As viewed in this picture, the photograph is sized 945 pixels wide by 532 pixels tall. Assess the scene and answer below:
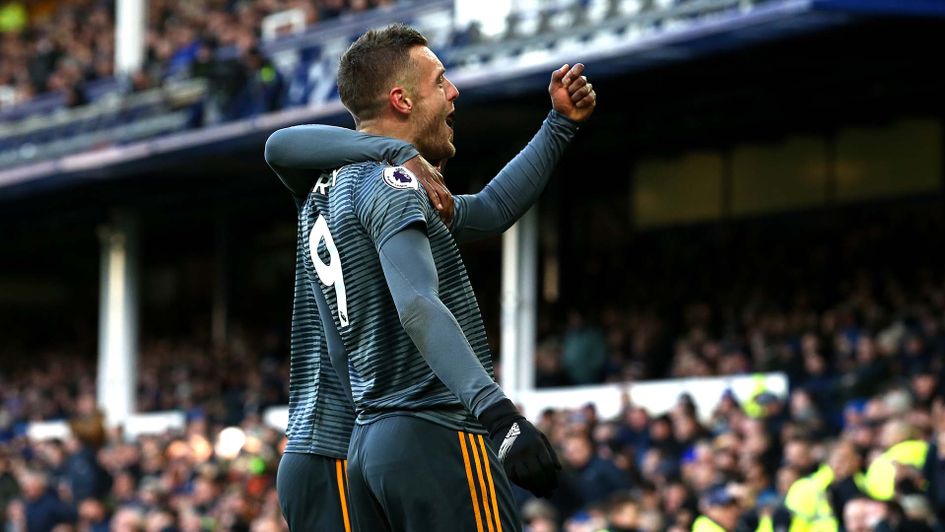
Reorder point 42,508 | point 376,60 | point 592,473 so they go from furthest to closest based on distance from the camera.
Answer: point 42,508 → point 592,473 → point 376,60

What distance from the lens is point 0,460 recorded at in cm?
1748

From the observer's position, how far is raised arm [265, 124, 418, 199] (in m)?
3.86

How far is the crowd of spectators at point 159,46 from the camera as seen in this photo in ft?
58.2

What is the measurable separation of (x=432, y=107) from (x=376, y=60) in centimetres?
16

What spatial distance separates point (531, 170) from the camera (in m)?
4.25

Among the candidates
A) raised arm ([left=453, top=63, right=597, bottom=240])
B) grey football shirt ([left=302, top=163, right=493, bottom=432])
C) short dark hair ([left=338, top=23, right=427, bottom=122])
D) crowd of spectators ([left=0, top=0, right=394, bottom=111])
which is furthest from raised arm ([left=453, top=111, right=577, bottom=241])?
crowd of spectators ([left=0, top=0, right=394, bottom=111])

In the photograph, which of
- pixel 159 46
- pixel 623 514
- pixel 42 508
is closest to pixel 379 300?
pixel 623 514

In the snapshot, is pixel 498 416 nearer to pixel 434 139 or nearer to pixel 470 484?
pixel 470 484

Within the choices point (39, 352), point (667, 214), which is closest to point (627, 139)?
point (667, 214)

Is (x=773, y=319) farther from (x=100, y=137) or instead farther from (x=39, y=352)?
(x=39, y=352)

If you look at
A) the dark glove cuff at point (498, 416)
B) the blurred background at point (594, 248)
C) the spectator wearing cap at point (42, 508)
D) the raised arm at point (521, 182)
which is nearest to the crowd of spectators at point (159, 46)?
the blurred background at point (594, 248)

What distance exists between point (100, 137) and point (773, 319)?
8.41 metres

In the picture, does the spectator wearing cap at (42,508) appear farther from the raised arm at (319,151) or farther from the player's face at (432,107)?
the player's face at (432,107)

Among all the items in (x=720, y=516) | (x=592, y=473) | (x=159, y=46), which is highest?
(x=159, y=46)
